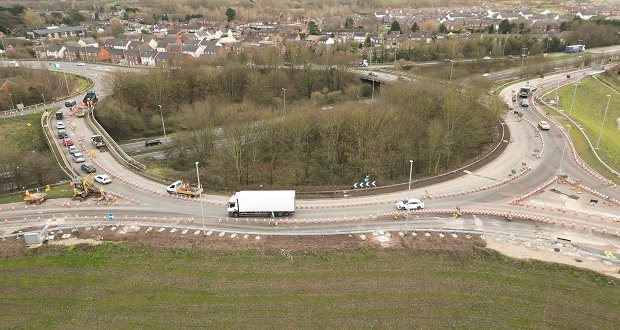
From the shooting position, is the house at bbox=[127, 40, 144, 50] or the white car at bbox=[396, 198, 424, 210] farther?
the house at bbox=[127, 40, 144, 50]

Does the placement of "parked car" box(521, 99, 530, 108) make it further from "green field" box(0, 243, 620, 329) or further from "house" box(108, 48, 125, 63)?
"house" box(108, 48, 125, 63)

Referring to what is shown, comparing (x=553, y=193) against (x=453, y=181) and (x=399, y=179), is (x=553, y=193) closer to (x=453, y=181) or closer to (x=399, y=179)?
(x=453, y=181)

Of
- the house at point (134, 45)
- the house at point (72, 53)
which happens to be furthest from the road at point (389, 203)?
the house at point (72, 53)

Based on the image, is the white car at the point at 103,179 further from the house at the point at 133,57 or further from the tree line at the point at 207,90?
the house at the point at 133,57

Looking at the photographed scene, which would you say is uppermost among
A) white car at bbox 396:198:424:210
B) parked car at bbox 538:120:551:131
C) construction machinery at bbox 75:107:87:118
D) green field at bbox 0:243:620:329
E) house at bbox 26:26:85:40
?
house at bbox 26:26:85:40

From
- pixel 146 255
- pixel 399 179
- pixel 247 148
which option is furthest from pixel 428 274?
pixel 247 148

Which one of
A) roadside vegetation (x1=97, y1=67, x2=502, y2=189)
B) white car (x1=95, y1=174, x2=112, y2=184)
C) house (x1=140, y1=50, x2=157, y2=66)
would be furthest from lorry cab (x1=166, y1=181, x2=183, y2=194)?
house (x1=140, y1=50, x2=157, y2=66)
